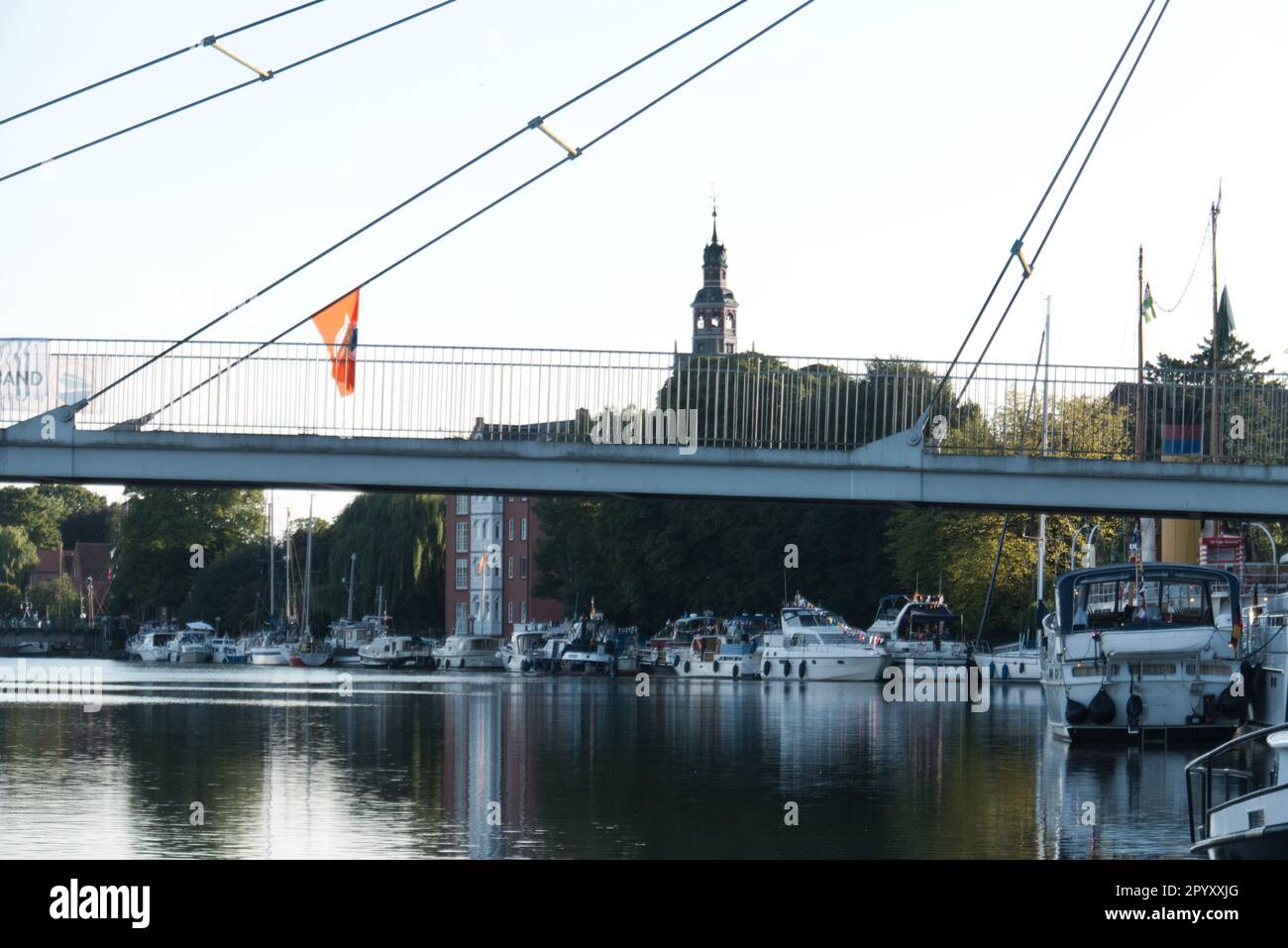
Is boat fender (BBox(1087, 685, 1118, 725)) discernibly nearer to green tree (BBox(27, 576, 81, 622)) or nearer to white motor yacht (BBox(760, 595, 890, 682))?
white motor yacht (BBox(760, 595, 890, 682))

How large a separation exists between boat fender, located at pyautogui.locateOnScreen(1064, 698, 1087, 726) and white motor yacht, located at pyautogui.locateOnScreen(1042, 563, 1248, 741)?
0.07 feet

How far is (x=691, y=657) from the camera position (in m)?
106

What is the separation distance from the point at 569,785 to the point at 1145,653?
50.1ft

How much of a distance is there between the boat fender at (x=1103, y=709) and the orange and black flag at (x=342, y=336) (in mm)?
20007

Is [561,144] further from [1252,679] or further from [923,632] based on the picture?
[923,632]

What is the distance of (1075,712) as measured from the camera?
43844 mm

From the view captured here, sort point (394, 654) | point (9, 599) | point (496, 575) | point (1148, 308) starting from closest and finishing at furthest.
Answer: point (1148, 308), point (394, 654), point (496, 575), point (9, 599)

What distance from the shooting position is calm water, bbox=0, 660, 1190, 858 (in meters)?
25.8

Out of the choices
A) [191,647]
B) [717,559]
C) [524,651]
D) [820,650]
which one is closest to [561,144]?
[820,650]

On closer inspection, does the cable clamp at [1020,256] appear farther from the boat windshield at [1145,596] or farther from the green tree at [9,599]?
the green tree at [9,599]

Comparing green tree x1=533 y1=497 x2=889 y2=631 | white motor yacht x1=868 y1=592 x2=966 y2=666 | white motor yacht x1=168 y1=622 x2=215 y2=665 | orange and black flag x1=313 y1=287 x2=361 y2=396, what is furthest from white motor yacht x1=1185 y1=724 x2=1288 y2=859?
white motor yacht x1=168 y1=622 x2=215 y2=665
